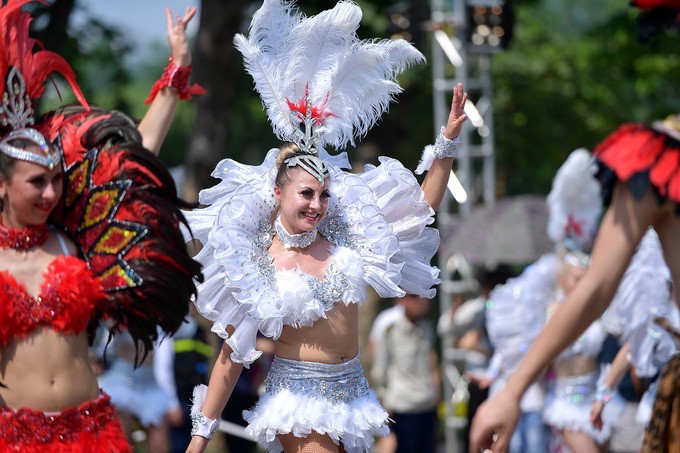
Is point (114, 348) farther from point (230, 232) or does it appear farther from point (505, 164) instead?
point (505, 164)

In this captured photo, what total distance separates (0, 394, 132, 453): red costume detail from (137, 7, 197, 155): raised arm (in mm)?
1181

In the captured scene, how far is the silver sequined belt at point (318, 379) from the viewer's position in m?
4.95

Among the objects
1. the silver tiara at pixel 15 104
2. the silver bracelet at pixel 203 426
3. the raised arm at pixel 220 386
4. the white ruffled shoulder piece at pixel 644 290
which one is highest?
the silver tiara at pixel 15 104

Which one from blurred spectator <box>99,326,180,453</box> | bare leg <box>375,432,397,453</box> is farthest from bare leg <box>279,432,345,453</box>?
bare leg <box>375,432,397,453</box>

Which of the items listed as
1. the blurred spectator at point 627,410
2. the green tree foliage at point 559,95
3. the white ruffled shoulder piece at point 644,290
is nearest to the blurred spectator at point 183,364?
the blurred spectator at point 627,410

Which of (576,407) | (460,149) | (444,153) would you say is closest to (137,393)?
(576,407)

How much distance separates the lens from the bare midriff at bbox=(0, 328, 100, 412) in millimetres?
4363

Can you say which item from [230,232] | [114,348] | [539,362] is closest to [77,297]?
[230,232]

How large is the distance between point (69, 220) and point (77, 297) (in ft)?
1.33

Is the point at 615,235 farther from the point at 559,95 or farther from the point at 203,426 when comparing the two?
the point at 559,95

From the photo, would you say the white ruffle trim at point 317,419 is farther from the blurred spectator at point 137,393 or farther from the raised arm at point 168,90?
the blurred spectator at point 137,393

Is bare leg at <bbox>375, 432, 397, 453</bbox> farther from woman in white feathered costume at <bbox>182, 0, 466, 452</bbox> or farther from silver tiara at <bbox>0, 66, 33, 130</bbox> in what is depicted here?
Answer: silver tiara at <bbox>0, 66, 33, 130</bbox>

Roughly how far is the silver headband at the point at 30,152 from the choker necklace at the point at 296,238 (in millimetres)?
1104

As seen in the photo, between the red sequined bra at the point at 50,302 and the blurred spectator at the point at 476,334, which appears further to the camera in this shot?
the blurred spectator at the point at 476,334
